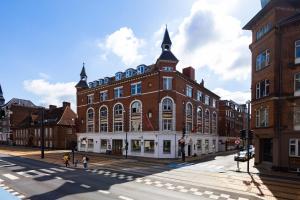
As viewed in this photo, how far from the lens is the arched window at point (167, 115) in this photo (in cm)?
4491

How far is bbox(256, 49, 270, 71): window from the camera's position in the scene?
3167 cm

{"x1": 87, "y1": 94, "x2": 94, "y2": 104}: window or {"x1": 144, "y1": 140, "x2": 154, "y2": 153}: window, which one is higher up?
{"x1": 87, "y1": 94, "x2": 94, "y2": 104}: window

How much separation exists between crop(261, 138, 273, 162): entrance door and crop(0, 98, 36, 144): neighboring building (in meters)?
79.1

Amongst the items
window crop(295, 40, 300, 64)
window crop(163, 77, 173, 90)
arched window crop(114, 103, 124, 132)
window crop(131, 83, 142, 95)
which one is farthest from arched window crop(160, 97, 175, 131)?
window crop(295, 40, 300, 64)

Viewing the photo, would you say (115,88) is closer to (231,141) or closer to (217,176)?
(217,176)

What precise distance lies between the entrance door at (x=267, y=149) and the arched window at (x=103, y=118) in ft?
98.9

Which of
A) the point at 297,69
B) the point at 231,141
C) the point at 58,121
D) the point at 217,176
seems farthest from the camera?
the point at 231,141

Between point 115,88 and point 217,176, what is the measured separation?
30.8 metres

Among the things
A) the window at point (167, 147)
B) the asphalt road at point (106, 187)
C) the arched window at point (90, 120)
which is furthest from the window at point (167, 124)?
the arched window at point (90, 120)

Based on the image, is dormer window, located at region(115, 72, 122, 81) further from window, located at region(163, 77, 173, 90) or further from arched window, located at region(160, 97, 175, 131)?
arched window, located at region(160, 97, 175, 131)

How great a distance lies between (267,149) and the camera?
3312 cm

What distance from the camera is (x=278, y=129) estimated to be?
29.4m

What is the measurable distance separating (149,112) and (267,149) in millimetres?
19273

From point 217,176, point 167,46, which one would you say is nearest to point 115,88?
point 167,46
